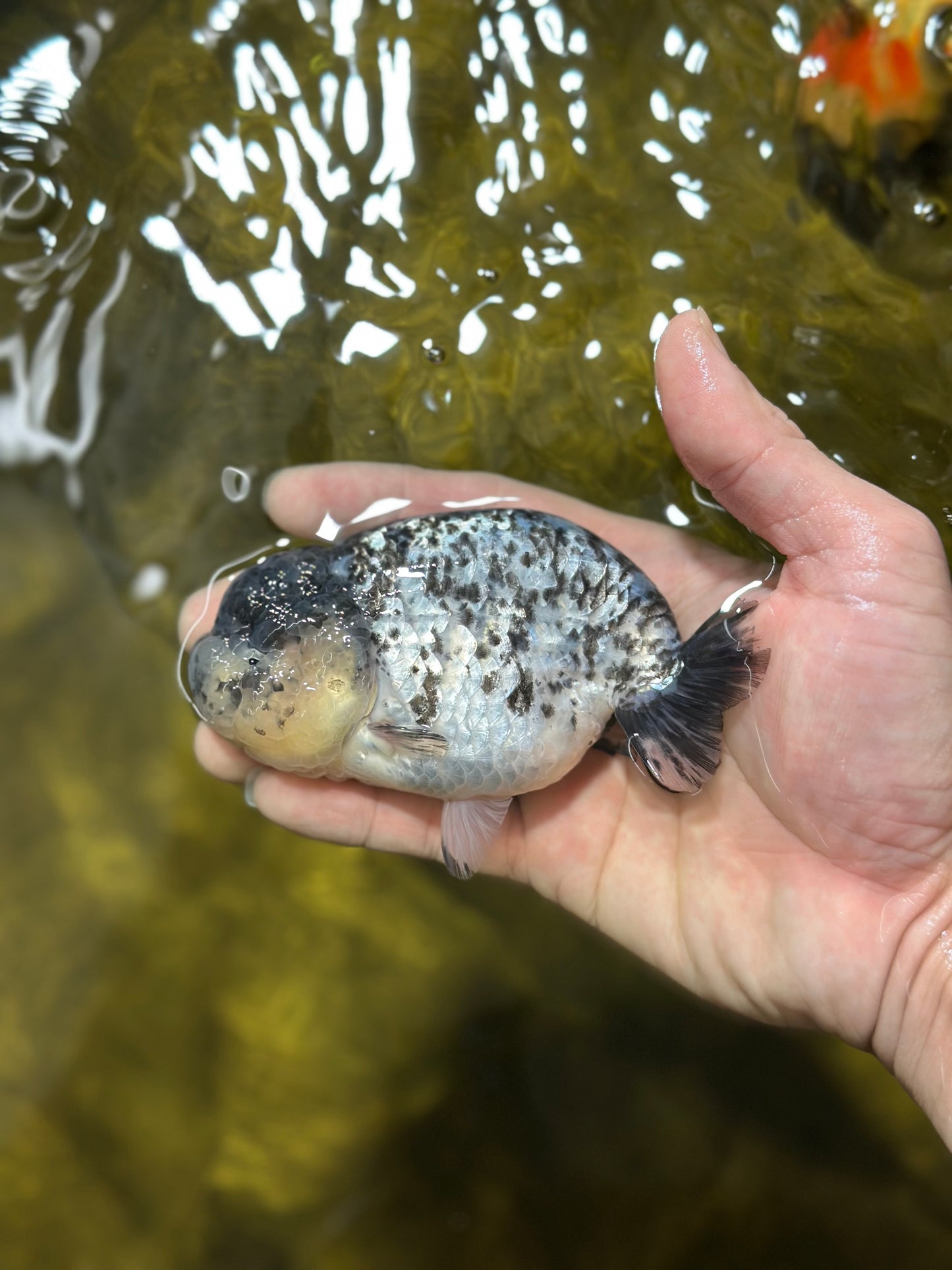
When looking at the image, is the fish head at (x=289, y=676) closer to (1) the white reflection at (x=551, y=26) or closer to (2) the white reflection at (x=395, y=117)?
(2) the white reflection at (x=395, y=117)

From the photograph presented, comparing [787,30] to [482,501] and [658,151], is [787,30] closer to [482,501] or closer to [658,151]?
[658,151]

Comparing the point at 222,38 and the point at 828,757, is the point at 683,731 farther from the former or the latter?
the point at 222,38

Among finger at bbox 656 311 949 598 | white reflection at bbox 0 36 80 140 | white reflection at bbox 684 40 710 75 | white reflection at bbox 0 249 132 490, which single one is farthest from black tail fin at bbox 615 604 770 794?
white reflection at bbox 0 36 80 140

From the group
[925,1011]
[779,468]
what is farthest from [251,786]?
[925,1011]

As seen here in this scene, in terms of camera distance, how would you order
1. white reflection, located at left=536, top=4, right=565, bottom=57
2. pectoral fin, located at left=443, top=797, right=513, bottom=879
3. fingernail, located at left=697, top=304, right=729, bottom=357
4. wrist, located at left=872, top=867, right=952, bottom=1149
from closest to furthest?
wrist, located at left=872, top=867, right=952, bottom=1149, fingernail, located at left=697, top=304, right=729, bottom=357, pectoral fin, located at left=443, top=797, right=513, bottom=879, white reflection, located at left=536, top=4, right=565, bottom=57

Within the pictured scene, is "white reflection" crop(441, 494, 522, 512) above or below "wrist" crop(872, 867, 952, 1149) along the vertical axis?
above

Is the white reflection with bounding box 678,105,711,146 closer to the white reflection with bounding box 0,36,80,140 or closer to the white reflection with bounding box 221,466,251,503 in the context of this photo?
the white reflection with bounding box 221,466,251,503

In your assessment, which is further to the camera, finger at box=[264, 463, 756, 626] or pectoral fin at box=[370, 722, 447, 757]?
finger at box=[264, 463, 756, 626]
